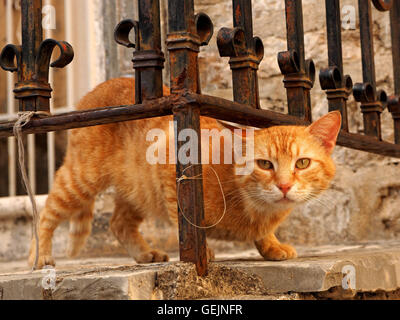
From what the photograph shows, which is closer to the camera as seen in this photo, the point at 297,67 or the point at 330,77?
the point at 297,67

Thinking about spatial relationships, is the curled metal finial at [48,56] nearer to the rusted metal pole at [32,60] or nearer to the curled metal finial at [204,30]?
the rusted metal pole at [32,60]

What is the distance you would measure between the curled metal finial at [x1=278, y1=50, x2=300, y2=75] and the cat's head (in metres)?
0.21

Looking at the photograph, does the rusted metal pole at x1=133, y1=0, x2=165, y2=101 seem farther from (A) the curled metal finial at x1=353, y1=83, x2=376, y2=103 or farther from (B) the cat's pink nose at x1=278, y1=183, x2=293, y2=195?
(A) the curled metal finial at x1=353, y1=83, x2=376, y2=103

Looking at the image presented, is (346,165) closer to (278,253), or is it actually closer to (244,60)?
(278,253)

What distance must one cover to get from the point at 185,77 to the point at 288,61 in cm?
52

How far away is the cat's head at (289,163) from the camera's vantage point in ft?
6.38

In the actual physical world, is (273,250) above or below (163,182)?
below

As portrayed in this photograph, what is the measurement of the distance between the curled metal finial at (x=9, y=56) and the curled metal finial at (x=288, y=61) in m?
0.82

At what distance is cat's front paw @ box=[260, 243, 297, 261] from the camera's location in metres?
2.22

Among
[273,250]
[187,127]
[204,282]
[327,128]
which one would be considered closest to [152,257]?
[273,250]

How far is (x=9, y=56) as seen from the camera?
175 cm

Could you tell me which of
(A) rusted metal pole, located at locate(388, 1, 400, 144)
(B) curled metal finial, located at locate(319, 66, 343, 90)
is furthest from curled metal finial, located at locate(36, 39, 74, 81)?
(A) rusted metal pole, located at locate(388, 1, 400, 144)
